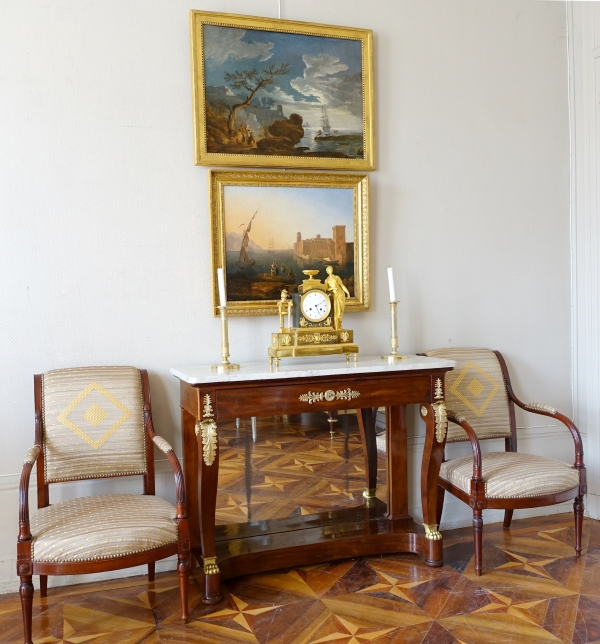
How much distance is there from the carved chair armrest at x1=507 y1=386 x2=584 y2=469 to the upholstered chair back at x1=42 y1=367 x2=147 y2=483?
7.27 feet

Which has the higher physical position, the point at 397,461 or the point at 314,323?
the point at 314,323

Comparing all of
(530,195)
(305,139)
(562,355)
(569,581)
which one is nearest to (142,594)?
(569,581)

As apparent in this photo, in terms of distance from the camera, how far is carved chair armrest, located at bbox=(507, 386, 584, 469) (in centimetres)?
356

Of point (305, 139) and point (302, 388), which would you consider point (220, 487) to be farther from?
point (305, 139)

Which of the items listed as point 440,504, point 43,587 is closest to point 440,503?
point 440,504

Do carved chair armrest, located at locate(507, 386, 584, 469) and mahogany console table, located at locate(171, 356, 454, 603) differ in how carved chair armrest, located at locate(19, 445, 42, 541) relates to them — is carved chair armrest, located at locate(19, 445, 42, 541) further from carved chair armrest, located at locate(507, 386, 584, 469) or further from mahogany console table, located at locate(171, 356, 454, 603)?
carved chair armrest, located at locate(507, 386, 584, 469)

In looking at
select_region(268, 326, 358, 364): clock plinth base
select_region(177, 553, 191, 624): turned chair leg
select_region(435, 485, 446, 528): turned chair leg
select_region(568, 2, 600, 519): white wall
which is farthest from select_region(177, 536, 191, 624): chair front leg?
select_region(568, 2, 600, 519): white wall

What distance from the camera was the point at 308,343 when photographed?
341 cm

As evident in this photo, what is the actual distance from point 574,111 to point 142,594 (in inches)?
155

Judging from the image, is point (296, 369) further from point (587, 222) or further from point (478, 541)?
point (587, 222)

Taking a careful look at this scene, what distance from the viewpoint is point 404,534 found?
3.51 meters

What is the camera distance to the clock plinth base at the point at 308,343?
3357 mm

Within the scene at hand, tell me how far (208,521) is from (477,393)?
1.80 meters

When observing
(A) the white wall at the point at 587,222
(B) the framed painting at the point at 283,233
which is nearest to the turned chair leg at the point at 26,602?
(B) the framed painting at the point at 283,233
